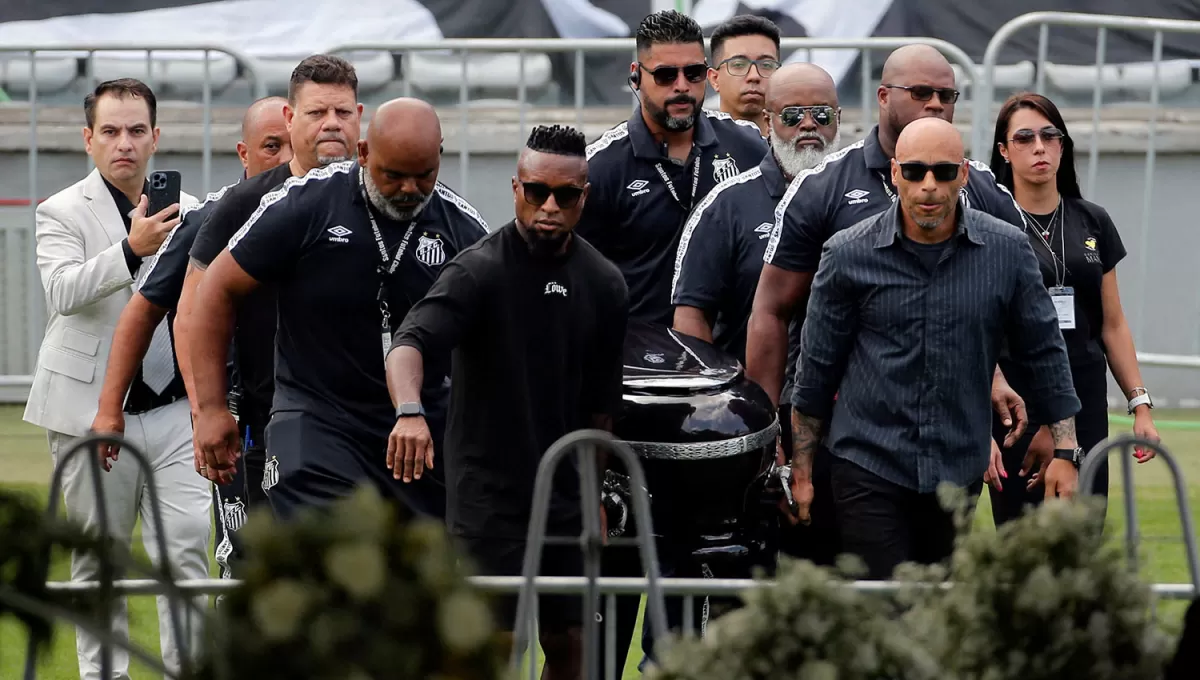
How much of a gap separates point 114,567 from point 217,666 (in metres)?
0.49

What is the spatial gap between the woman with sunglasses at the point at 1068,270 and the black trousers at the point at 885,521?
2.73 ft

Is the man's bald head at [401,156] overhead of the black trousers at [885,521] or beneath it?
overhead

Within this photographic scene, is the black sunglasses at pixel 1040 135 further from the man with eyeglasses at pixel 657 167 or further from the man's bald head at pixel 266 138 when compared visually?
the man's bald head at pixel 266 138

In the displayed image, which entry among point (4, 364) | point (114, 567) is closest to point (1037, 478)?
point (114, 567)

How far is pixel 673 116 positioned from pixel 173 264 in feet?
5.40

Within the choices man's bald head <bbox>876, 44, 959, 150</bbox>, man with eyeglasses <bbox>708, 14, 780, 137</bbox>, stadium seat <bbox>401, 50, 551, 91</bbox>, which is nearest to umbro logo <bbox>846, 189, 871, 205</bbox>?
man's bald head <bbox>876, 44, 959, 150</bbox>

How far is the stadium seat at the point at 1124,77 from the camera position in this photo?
→ 955 centimetres

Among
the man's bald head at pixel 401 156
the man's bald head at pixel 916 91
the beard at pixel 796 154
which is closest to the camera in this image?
the man's bald head at pixel 401 156

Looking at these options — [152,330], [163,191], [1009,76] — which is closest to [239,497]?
[152,330]

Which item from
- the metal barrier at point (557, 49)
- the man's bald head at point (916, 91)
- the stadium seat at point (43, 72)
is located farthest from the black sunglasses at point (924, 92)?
the stadium seat at point (43, 72)

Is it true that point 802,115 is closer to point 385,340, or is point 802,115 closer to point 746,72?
point 746,72

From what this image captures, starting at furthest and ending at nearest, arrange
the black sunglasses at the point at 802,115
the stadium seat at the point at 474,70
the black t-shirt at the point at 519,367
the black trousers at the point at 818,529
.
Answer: the stadium seat at the point at 474,70 < the black sunglasses at the point at 802,115 < the black trousers at the point at 818,529 < the black t-shirt at the point at 519,367

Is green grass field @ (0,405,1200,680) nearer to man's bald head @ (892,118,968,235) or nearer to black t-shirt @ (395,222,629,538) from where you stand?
black t-shirt @ (395,222,629,538)

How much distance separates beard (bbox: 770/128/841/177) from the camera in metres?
6.00
